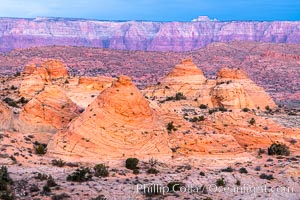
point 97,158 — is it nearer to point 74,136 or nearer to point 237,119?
point 74,136

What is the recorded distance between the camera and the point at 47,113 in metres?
29.4

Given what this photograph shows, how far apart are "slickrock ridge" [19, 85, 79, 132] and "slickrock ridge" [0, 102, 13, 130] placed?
71 centimetres

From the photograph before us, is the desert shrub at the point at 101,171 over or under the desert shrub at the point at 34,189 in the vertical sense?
over

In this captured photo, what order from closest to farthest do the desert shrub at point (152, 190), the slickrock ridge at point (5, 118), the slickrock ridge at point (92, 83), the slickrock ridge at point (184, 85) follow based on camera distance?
the desert shrub at point (152, 190)
the slickrock ridge at point (5, 118)
the slickrock ridge at point (92, 83)
the slickrock ridge at point (184, 85)

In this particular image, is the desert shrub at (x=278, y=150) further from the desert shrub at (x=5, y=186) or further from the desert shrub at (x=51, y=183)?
the desert shrub at (x=5, y=186)

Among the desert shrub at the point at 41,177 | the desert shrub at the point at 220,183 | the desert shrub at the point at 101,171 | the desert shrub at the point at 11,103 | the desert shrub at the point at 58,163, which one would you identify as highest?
the desert shrub at the point at 11,103

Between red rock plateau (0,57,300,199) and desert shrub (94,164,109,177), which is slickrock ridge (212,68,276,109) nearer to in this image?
red rock plateau (0,57,300,199)

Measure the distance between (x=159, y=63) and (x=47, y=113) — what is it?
322ft

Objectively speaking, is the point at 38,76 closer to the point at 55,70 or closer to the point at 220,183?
the point at 55,70

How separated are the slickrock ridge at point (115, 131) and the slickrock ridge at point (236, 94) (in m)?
18.9

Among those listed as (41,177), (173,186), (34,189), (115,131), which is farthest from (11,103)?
(173,186)

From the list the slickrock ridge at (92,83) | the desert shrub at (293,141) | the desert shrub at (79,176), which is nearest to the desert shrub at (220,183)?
the desert shrub at (79,176)

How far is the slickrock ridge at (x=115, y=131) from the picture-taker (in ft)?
80.1

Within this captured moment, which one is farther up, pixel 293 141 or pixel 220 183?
pixel 293 141
